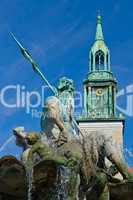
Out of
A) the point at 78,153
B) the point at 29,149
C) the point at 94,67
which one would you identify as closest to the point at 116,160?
the point at 78,153

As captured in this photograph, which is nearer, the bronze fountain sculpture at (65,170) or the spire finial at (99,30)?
the bronze fountain sculpture at (65,170)

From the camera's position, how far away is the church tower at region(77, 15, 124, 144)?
82.2 metres

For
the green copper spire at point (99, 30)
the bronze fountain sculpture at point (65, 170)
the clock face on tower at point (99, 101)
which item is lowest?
the bronze fountain sculpture at point (65, 170)

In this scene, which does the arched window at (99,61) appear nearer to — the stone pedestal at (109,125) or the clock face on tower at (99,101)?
the clock face on tower at (99,101)

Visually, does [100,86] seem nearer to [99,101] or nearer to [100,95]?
[100,95]

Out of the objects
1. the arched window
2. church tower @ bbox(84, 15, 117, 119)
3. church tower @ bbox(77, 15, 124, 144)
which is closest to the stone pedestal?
church tower @ bbox(77, 15, 124, 144)

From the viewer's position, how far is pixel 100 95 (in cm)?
8319

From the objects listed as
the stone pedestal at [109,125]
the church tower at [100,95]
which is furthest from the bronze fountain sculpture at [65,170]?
the church tower at [100,95]

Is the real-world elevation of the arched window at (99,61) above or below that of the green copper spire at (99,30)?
below

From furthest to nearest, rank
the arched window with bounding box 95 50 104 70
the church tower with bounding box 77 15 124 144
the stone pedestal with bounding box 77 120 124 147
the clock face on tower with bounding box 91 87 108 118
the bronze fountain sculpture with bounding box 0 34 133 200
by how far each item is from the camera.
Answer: the clock face on tower with bounding box 91 87 108 118
the arched window with bounding box 95 50 104 70
the church tower with bounding box 77 15 124 144
the stone pedestal with bounding box 77 120 124 147
the bronze fountain sculpture with bounding box 0 34 133 200

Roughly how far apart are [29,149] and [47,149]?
558 mm

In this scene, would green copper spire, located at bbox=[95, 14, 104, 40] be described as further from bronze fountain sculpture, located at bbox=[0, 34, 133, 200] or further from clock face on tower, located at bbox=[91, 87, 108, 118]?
bronze fountain sculpture, located at bbox=[0, 34, 133, 200]

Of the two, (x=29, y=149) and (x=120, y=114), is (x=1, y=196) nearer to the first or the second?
(x=29, y=149)

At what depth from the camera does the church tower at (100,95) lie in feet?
270
